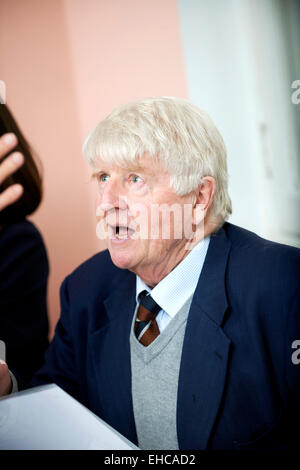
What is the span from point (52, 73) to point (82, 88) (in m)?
0.16

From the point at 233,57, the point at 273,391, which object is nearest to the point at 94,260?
the point at 273,391

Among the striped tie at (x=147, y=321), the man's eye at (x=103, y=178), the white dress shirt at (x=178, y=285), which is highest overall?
the man's eye at (x=103, y=178)

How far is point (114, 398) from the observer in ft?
3.77

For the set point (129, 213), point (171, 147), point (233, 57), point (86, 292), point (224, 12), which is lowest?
point (86, 292)

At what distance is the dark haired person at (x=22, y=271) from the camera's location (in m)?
1.41

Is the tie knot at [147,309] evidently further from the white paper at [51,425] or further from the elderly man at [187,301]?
the white paper at [51,425]

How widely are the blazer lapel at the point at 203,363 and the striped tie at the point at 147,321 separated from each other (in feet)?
0.35

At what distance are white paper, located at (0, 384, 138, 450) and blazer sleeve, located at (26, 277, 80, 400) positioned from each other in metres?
0.34

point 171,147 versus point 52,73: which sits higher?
point 52,73

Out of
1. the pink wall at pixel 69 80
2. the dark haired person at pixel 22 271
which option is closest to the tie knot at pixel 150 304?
the dark haired person at pixel 22 271

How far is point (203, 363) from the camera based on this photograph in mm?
1008

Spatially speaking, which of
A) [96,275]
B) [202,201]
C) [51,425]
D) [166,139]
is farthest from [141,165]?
[51,425]

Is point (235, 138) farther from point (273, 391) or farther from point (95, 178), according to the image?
point (273, 391)

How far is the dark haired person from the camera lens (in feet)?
4.63
